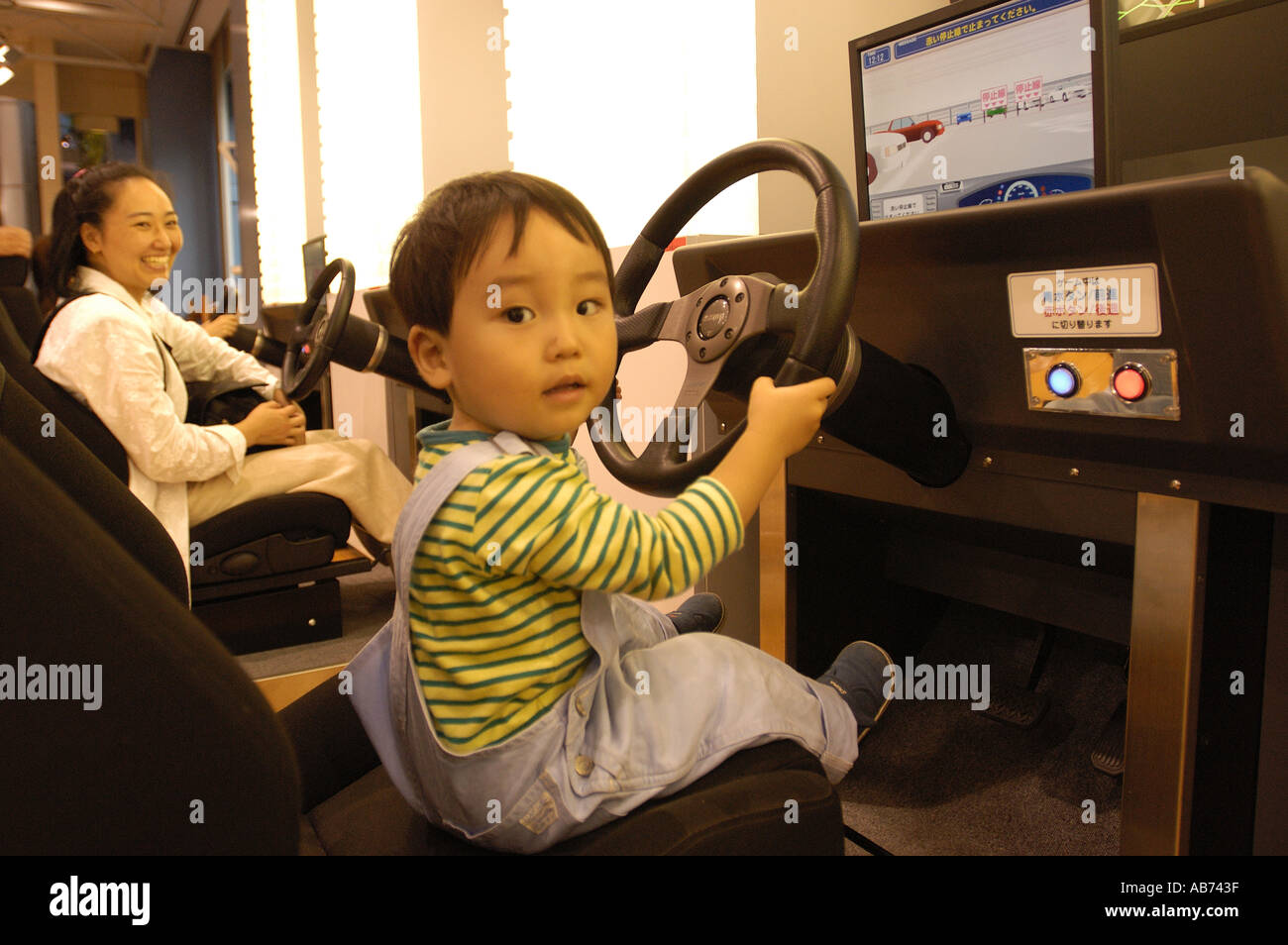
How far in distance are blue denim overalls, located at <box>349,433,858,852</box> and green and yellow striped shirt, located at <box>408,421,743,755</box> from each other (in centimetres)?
1

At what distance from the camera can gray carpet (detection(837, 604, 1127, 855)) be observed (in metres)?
1.29

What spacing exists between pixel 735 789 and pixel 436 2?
290 centimetres

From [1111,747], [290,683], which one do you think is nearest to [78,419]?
[290,683]

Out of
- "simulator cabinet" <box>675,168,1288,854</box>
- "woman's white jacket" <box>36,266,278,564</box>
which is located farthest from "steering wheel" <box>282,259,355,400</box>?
"simulator cabinet" <box>675,168,1288,854</box>

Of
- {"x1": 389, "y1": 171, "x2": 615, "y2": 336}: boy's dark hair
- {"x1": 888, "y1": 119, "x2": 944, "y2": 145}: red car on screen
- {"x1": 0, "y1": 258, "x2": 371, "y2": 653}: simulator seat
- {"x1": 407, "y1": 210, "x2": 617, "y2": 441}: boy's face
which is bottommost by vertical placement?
{"x1": 0, "y1": 258, "x2": 371, "y2": 653}: simulator seat

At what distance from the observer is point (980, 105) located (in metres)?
1.32

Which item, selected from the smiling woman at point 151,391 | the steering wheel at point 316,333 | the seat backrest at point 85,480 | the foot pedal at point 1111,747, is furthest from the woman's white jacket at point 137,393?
the foot pedal at point 1111,747

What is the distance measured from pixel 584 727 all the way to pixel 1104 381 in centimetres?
55

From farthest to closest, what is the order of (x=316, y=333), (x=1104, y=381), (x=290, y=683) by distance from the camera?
(x=290, y=683) < (x=316, y=333) < (x=1104, y=381)

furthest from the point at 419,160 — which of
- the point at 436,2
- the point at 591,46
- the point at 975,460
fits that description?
the point at 975,460

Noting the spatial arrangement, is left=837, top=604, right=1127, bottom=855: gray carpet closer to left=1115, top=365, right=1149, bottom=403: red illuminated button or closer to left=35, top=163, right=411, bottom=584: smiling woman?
left=1115, top=365, right=1149, bottom=403: red illuminated button

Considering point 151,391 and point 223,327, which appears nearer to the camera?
point 151,391

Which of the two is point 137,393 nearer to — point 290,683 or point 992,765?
point 290,683
